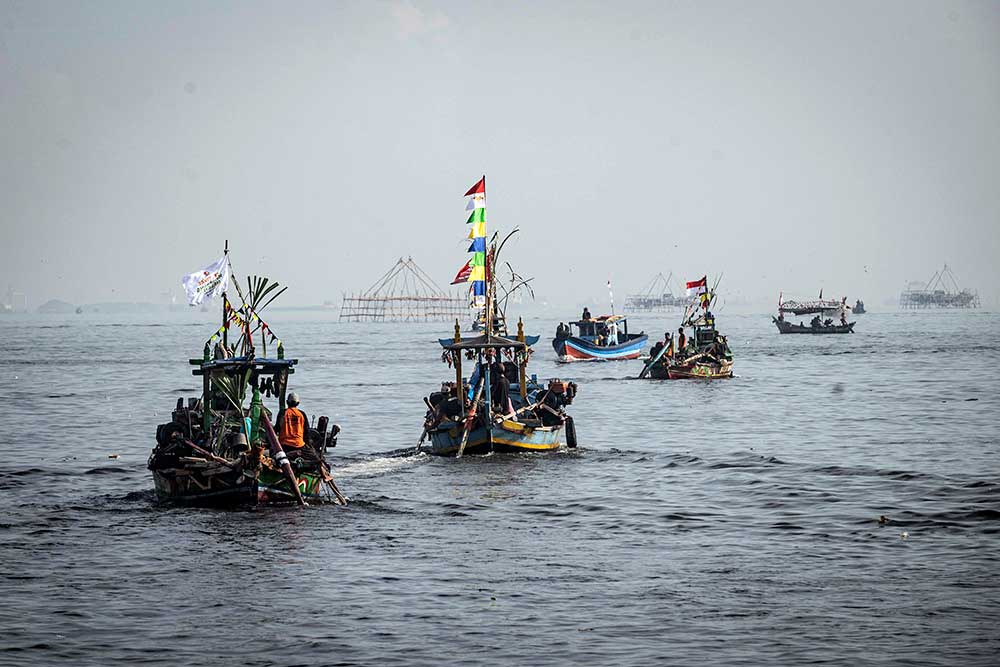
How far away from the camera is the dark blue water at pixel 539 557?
17.1 meters

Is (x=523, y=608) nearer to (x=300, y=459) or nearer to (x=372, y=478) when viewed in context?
(x=300, y=459)

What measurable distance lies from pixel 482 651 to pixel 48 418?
42.0 m

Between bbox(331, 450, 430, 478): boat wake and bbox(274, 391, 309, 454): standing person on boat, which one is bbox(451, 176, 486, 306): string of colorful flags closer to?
bbox(331, 450, 430, 478): boat wake

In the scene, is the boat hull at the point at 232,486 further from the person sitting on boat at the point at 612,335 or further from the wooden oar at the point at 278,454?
the person sitting on boat at the point at 612,335

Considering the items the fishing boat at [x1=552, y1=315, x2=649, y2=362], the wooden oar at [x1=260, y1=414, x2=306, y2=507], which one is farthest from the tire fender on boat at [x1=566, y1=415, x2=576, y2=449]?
the fishing boat at [x1=552, y1=315, x2=649, y2=362]

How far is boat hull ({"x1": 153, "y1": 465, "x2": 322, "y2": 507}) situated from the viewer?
25641mm

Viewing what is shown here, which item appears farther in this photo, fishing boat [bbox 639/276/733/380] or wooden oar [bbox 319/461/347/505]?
fishing boat [bbox 639/276/733/380]

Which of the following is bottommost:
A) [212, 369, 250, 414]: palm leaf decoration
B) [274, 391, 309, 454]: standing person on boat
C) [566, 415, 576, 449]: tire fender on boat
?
[566, 415, 576, 449]: tire fender on boat

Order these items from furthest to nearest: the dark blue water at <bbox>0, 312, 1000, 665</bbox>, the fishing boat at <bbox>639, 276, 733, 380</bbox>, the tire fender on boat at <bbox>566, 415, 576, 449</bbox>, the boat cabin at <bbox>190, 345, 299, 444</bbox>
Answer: the fishing boat at <bbox>639, 276, 733, 380</bbox> < the tire fender on boat at <bbox>566, 415, 576, 449</bbox> < the boat cabin at <bbox>190, 345, 299, 444</bbox> < the dark blue water at <bbox>0, 312, 1000, 665</bbox>

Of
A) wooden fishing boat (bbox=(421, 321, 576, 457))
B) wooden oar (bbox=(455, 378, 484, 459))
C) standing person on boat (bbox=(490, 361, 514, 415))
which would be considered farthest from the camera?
standing person on boat (bbox=(490, 361, 514, 415))

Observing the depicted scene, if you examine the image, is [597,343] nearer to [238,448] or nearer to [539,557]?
[238,448]

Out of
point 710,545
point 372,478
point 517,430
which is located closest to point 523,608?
point 710,545

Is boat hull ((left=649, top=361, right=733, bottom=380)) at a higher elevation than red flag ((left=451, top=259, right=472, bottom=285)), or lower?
lower

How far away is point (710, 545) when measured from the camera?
23.3 m
